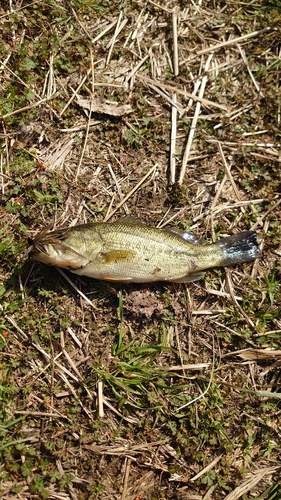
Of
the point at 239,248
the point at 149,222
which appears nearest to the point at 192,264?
the point at 239,248

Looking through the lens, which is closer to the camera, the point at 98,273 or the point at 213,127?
the point at 98,273

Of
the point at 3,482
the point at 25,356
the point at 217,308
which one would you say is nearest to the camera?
the point at 3,482

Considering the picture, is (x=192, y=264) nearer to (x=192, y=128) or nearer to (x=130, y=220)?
(x=130, y=220)

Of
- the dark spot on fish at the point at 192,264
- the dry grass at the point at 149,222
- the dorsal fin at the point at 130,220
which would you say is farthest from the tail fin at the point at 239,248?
the dorsal fin at the point at 130,220

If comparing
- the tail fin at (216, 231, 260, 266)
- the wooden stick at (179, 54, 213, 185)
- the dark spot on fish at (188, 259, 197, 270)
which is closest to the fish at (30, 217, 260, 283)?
the dark spot on fish at (188, 259, 197, 270)

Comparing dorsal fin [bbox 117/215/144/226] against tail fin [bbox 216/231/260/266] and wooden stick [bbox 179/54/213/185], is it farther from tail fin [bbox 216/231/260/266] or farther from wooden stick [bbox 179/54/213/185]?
tail fin [bbox 216/231/260/266]

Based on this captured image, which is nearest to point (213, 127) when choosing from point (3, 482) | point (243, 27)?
point (243, 27)

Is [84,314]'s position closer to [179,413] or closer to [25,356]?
[25,356]

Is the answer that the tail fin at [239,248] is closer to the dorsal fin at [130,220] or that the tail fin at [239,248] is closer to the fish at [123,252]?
the fish at [123,252]

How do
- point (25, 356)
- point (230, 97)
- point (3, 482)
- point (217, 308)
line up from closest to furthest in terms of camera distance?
1. point (3, 482)
2. point (25, 356)
3. point (217, 308)
4. point (230, 97)
